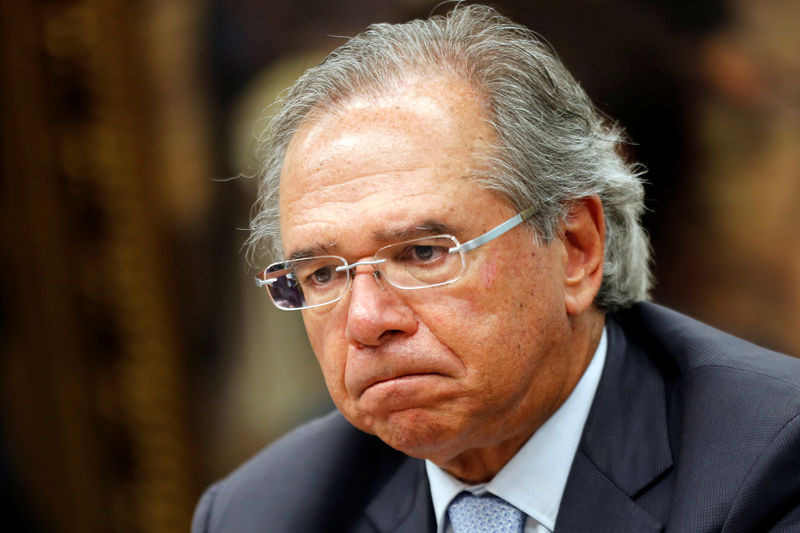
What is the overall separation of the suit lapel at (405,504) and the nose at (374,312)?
1.80 feet

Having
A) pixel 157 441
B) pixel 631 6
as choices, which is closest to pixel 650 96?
pixel 631 6

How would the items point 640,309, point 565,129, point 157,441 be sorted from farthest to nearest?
1. point 157,441
2. point 640,309
3. point 565,129

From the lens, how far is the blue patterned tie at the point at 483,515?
195cm

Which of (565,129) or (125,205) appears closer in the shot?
(565,129)

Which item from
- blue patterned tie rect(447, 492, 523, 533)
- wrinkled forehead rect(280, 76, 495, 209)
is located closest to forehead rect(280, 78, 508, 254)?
wrinkled forehead rect(280, 76, 495, 209)

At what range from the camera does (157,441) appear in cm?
502

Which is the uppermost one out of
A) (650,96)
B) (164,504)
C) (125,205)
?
(650,96)

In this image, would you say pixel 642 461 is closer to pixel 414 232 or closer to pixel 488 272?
pixel 488 272

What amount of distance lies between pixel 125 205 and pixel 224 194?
574 mm

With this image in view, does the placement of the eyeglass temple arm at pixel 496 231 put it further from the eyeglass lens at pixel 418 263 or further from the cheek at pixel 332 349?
the cheek at pixel 332 349

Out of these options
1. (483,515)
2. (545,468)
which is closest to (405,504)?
(483,515)

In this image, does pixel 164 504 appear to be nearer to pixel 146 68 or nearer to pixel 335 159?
pixel 146 68

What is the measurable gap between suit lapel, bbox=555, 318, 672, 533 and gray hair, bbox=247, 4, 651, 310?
220 mm

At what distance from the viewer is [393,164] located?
1.78 metres
